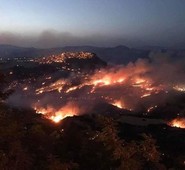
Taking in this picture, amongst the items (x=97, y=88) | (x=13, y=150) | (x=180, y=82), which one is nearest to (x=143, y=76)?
(x=180, y=82)

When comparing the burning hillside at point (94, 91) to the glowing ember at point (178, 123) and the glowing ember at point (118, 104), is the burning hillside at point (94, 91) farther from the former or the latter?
the glowing ember at point (178, 123)

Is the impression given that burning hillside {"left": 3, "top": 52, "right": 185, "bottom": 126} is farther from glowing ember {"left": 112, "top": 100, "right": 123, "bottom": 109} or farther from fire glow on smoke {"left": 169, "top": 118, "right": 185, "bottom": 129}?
fire glow on smoke {"left": 169, "top": 118, "right": 185, "bottom": 129}

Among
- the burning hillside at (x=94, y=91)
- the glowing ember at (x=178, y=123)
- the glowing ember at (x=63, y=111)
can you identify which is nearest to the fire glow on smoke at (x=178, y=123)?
the glowing ember at (x=178, y=123)

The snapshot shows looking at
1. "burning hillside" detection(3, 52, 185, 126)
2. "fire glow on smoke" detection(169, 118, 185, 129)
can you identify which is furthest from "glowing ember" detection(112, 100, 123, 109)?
"fire glow on smoke" detection(169, 118, 185, 129)

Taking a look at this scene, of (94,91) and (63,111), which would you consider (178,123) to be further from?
(94,91)

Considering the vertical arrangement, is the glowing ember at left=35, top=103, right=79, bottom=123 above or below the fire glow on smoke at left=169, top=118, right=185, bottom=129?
above

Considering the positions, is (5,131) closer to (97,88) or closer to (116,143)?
(116,143)

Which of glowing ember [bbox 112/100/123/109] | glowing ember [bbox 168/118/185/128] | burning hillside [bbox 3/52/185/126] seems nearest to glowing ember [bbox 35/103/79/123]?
burning hillside [bbox 3/52/185/126]

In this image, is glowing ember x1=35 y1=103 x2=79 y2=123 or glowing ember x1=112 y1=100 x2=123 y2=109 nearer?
glowing ember x1=35 y1=103 x2=79 y2=123

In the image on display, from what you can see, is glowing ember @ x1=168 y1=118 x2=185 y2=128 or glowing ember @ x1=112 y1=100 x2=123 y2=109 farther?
glowing ember @ x1=112 y1=100 x2=123 y2=109

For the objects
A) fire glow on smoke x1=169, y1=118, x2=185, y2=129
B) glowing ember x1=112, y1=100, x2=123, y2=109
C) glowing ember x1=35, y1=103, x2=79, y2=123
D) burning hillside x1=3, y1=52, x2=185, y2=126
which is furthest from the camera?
glowing ember x1=112, y1=100, x2=123, y2=109

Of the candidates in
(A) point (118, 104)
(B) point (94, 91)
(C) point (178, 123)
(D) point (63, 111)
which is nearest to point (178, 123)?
(C) point (178, 123)

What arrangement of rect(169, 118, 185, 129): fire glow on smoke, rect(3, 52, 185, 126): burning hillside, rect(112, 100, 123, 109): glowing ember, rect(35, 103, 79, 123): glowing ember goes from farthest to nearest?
rect(112, 100, 123, 109): glowing ember, rect(3, 52, 185, 126): burning hillside, rect(169, 118, 185, 129): fire glow on smoke, rect(35, 103, 79, 123): glowing ember
